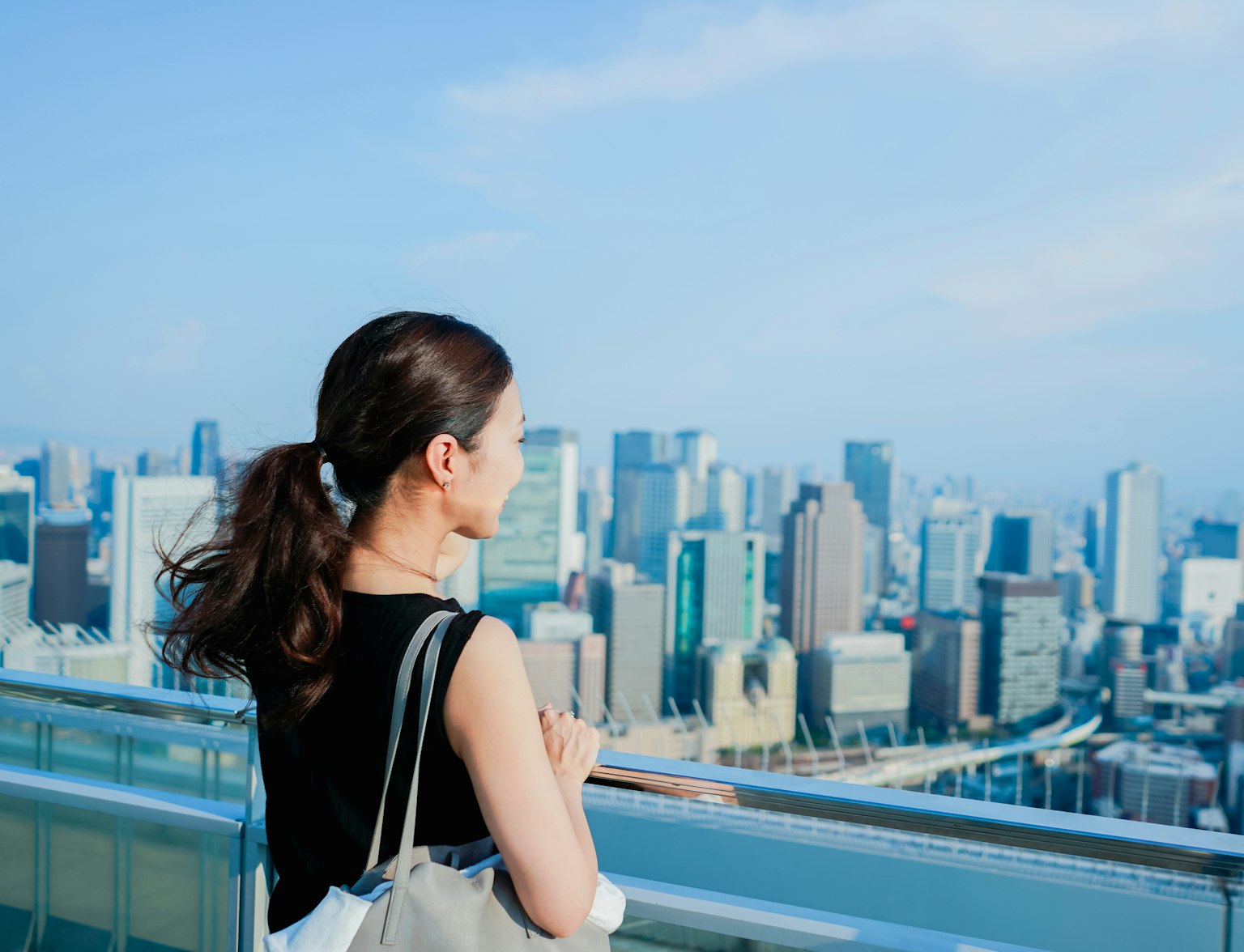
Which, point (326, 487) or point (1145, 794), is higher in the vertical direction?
point (326, 487)

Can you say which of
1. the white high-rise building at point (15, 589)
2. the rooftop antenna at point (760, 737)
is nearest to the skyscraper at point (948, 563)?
the rooftop antenna at point (760, 737)

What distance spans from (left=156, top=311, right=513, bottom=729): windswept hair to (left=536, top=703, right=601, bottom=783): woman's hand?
0.17 m

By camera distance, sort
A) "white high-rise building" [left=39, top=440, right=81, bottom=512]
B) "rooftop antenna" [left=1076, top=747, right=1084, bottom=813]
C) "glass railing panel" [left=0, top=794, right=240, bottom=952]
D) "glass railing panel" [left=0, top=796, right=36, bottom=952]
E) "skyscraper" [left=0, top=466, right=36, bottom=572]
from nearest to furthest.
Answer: "glass railing panel" [left=0, top=794, right=240, bottom=952] < "glass railing panel" [left=0, top=796, right=36, bottom=952] < "skyscraper" [left=0, top=466, right=36, bottom=572] < "white high-rise building" [left=39, top=440, right=81, bottom=512] < "rooftop antenna" [left=1076, top=747, right=1084, bottom=813]

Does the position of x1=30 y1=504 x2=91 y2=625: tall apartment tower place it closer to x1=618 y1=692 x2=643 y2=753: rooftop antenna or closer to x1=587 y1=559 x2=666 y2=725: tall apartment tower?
x1=618 y1=692 x2=643 y2=753: rooftop antenna

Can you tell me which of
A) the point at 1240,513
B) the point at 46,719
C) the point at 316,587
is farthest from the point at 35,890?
the point at 1240,513

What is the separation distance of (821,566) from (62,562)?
26.5 m

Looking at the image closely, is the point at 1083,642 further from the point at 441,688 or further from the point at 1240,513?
the point at 441,688

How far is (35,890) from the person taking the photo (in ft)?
4.84

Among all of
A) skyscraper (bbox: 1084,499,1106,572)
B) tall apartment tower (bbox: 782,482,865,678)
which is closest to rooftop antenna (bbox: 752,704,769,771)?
tall apartment tower (bbox: 782,482,865,678)

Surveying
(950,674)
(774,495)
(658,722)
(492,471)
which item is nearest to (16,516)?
(492,471)

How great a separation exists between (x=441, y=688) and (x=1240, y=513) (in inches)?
A: 1781

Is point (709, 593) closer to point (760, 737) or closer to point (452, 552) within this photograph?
point (760, 737)

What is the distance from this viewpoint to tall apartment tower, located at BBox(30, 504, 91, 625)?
47.7 feet

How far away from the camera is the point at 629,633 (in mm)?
31156
